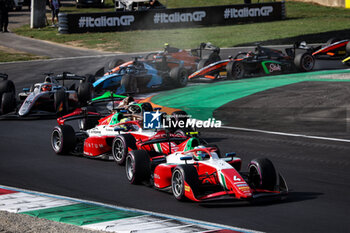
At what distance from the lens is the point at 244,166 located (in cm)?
1254

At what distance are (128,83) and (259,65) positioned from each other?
6005 millimetres

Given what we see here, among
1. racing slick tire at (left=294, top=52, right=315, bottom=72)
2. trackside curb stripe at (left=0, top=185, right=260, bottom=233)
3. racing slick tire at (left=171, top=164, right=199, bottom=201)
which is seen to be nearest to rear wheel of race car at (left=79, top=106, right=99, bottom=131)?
trackside curb stripe at (left=0, top=185, right=260, bottom=233)

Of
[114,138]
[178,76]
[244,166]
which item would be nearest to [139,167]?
[114,138]

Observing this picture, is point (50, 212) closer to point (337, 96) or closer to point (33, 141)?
point (33, 141)

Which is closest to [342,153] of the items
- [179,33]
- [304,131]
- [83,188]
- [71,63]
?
[304,131]

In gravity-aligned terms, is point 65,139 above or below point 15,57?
below

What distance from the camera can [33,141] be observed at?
52.8 feet

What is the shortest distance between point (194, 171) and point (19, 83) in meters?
18.3

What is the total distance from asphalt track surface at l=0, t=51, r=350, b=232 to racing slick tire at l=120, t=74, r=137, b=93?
4859mm

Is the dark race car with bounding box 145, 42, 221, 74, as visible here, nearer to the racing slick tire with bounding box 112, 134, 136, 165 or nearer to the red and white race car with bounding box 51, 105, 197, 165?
the red and white race car with bounding box 51, 105, 197, 165

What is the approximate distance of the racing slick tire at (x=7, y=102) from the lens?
64.2 ft

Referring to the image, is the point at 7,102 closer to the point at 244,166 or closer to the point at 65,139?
the point at 65,139

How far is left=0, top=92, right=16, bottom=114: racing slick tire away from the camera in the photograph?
1956 centimetres

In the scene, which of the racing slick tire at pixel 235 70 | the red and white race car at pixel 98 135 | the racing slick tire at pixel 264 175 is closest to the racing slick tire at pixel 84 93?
the red and white race car at pixel 98 135
